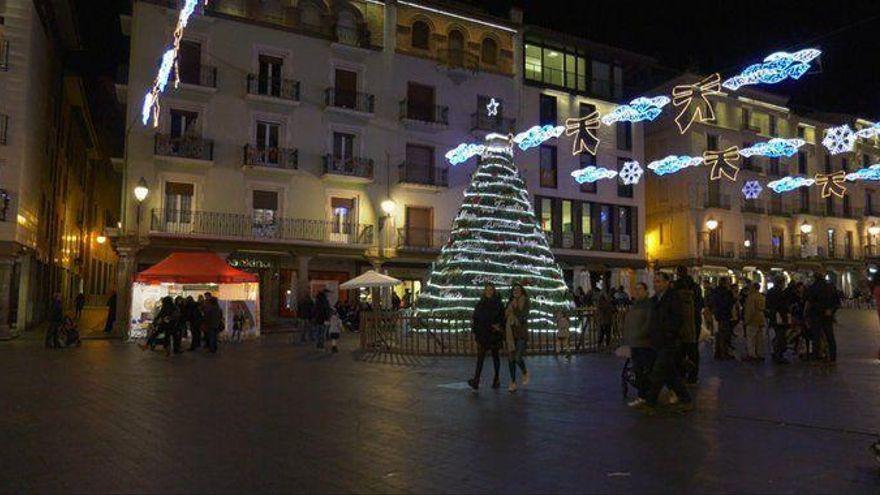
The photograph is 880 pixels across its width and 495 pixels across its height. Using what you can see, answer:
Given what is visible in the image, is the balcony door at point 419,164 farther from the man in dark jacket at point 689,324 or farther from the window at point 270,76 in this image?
the man in dark jacket at point 689,324

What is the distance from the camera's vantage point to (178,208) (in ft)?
96.2

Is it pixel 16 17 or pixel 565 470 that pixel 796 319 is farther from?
pixel 16 17

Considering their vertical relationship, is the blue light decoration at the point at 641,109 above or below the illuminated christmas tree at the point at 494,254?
above

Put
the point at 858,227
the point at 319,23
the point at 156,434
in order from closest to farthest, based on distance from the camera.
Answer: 1. the point at 156,434
2. the point at 319,23
3. the point at 858,227

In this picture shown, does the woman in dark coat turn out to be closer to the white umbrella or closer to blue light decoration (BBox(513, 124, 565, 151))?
blue light decoration (BBox(513, 124, 565, 151))

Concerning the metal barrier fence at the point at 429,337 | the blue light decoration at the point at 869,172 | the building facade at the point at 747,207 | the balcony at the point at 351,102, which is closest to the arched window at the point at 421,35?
the balcony at the point at 351,102

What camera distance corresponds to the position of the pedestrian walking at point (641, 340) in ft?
28.9

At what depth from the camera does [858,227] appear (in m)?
53.2

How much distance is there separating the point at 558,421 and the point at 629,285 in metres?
34.9

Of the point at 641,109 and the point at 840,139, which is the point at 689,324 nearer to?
the point at 641,109

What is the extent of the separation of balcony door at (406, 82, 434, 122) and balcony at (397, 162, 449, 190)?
2278 millimetres

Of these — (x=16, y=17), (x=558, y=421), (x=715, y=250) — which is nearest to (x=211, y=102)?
(x=16, y=17)

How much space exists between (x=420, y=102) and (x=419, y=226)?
5.92 m

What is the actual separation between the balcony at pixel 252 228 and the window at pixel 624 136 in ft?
52.9
